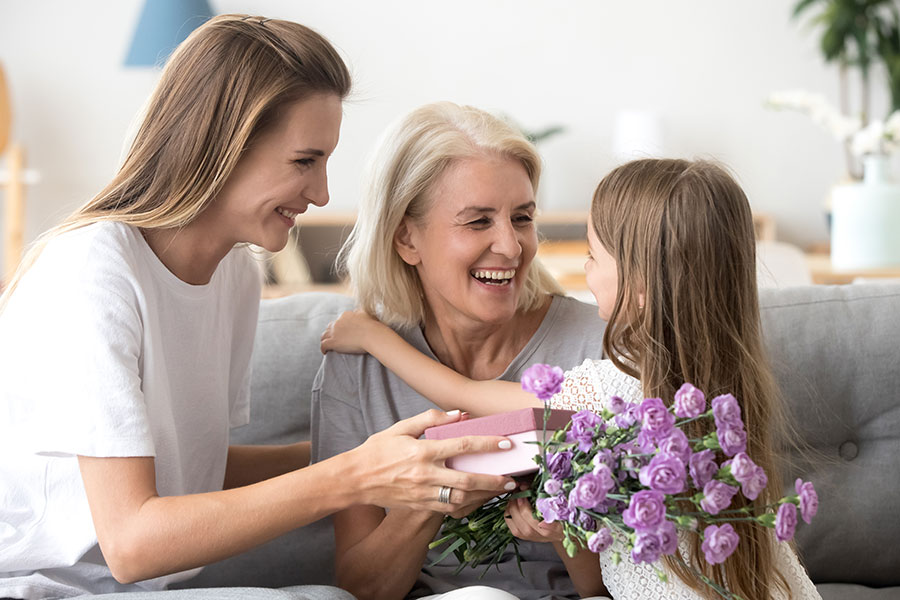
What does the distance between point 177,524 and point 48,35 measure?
5.31 m

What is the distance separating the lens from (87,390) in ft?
4.24

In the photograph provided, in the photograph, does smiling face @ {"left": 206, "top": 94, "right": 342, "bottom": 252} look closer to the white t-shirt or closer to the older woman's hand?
the white t-shirt

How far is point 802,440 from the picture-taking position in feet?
5.95

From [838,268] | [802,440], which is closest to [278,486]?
[802,440]

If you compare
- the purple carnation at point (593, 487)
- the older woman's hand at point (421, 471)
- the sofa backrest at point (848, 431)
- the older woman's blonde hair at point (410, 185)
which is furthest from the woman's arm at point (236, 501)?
the sofa backrest at point (848, 431)

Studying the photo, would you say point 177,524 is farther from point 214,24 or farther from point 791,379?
point 791,379

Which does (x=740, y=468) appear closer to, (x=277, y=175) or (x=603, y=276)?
(x=603, y=276)

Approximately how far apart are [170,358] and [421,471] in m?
0.52

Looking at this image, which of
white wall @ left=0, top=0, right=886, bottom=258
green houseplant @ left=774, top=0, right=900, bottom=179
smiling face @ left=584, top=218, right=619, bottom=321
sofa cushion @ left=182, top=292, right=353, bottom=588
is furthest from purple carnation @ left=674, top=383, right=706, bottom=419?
white wall @ left=0, top=0, right=886, bottom=258

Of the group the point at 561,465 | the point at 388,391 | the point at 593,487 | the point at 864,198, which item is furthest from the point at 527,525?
the point at 864,198

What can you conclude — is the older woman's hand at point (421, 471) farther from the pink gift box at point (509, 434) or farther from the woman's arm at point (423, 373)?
the woman's arm at point (423, 373)

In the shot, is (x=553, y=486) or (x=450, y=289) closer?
(x=553, y=486)

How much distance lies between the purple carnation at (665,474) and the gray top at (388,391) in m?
0.70

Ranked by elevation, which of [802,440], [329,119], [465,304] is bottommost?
[802,440]
